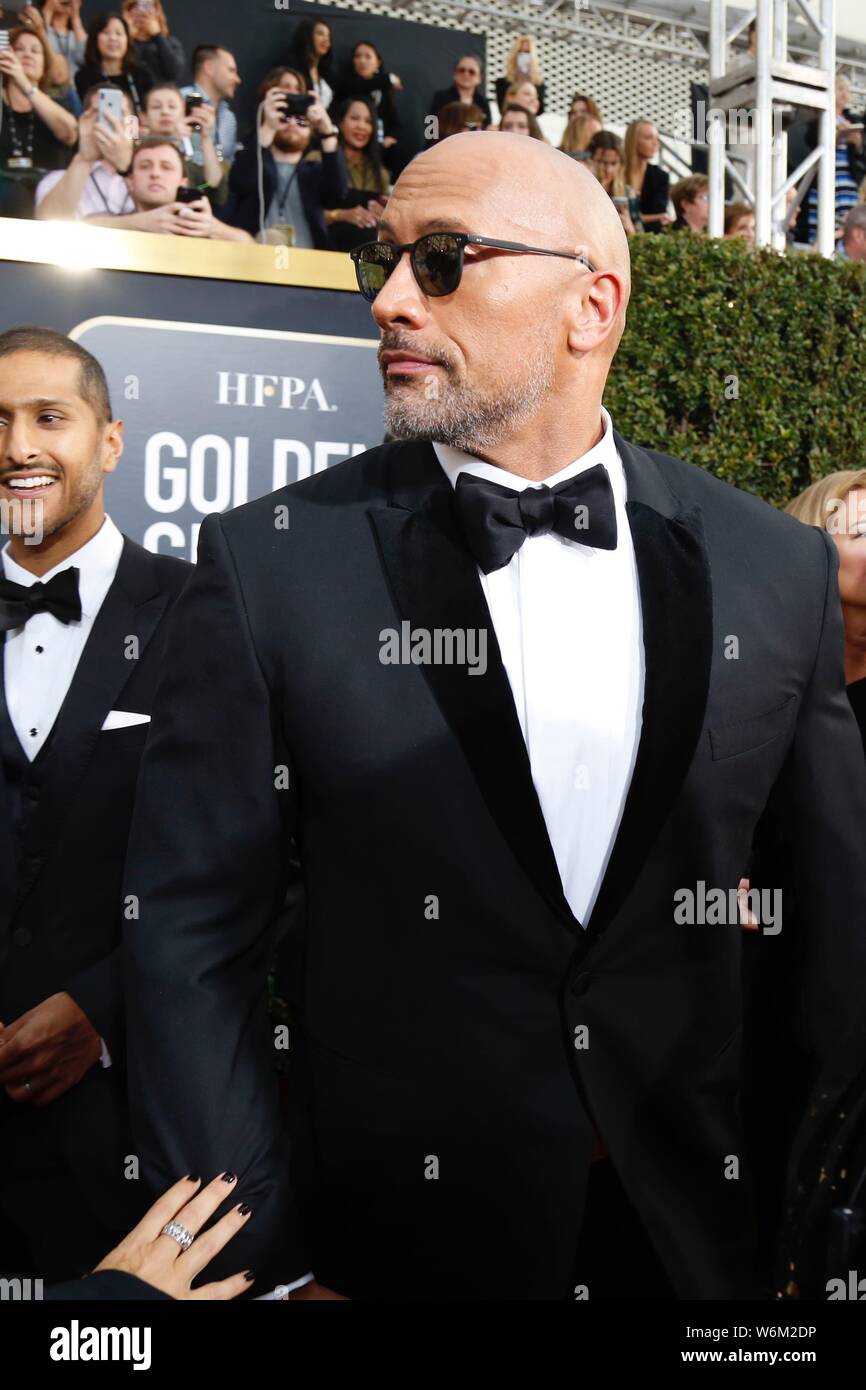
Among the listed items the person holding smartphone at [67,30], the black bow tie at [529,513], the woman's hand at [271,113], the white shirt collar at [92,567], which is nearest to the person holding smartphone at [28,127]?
the person holding smartphone at [67,30]

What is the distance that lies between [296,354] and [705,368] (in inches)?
82.3

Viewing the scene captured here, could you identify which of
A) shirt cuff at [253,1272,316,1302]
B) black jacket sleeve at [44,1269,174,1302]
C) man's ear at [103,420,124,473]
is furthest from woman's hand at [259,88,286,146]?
black jacket sleeve at [44,1269,174,1302]

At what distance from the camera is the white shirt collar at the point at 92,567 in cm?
280

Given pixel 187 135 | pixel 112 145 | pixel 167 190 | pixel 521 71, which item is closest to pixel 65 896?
pixel 167 190

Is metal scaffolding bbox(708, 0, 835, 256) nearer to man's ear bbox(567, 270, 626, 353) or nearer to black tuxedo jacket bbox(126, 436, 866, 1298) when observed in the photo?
man's ear bbox(567, 270, 626, 353)

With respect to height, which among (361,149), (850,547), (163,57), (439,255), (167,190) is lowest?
(850,547)

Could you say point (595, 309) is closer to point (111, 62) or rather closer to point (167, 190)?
point (167, 190)

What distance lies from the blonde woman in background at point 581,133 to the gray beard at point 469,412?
287 inches

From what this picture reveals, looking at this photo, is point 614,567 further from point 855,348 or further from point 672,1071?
point 855,348

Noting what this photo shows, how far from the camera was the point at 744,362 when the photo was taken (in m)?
5.37

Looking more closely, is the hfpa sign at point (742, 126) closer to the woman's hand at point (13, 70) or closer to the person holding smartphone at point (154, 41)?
the person holding smartphone at point (154, 41)

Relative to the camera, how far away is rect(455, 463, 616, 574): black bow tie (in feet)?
6.01

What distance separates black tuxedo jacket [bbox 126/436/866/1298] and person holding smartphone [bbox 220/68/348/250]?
17.1 ft

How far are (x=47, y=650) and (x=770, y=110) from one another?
587 centimetres
